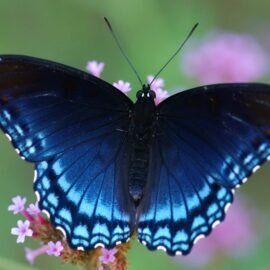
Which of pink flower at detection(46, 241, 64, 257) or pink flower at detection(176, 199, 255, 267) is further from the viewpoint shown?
pink flower at detection(176, 199, 255, 267)

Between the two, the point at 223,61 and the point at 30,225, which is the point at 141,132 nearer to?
the point at 30,225

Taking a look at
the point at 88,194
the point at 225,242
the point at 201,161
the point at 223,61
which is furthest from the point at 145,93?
the point at 223,61

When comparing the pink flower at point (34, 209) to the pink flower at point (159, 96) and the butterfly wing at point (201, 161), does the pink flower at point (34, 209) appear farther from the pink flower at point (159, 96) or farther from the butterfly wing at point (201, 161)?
the pink flower at point (159, 96)

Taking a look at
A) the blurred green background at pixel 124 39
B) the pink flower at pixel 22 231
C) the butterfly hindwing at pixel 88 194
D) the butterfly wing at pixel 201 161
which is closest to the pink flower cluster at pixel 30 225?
the pink flower at pixel 22 231

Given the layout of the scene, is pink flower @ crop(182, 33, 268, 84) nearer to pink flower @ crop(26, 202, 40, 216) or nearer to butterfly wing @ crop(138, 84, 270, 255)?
butterfly wing @ crop(138, 84, 270, 255)

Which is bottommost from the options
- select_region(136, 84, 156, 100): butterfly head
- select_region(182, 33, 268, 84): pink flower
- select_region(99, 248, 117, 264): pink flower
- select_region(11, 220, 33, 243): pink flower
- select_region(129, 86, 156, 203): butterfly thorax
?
select_region(99, 248, 117, 264): pink flower

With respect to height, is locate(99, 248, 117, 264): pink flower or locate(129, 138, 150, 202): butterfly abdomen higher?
locate(129, 138, 150, 202): butterfly abdomen

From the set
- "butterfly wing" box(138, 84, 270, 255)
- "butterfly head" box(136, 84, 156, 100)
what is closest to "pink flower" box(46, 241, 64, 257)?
"butterfly wing" box(138, 84, 270, 255)
